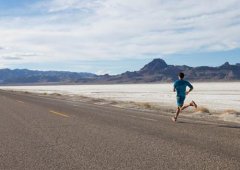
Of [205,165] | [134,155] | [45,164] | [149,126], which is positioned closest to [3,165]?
[45,164]

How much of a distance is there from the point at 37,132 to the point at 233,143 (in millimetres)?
5230

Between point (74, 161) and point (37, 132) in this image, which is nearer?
point (74, 161)

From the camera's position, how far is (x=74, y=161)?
7227 mm

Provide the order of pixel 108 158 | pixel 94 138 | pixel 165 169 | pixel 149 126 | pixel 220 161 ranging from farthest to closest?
pixel 149 126 → pixel 94 138 → pixel 108 158 → pixel 220 161 → pixel 165 169

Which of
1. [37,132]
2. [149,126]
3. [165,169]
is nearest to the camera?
[165,169]

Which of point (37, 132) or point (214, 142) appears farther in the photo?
point (37, 132)

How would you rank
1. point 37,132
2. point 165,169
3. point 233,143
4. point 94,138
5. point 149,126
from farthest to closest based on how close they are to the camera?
point 149,126 → point 37,132 → point 94,138 → point 233,143 → point 165,169

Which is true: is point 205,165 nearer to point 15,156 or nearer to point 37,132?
point 15,156

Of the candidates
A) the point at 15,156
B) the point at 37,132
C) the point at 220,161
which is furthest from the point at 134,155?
the point at 37,132

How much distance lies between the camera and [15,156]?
7918mm

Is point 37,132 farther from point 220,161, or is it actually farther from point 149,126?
point 220,161

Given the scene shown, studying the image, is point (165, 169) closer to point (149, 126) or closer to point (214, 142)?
point (214, 142)

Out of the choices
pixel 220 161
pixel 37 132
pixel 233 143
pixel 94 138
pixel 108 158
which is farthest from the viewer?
pixel 37 132

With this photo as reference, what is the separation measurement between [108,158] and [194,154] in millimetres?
1558
